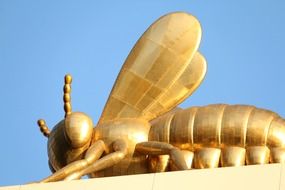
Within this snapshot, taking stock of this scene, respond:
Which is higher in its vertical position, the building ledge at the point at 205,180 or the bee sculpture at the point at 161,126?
the bee sculpture at the point at 161,126

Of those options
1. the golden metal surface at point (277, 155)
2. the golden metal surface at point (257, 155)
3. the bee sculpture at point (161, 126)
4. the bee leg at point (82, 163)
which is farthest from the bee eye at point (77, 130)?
the golden metal surface at point (277, 155)

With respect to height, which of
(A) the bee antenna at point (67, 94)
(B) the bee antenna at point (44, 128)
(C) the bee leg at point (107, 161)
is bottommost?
(C) the bee leg at point (107, 161)

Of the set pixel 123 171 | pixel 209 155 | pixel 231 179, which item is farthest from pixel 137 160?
pixel 231 179

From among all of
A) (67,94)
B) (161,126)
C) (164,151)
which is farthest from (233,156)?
(67,94)

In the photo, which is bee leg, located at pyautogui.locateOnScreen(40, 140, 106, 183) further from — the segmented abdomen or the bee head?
the segmented abdomen

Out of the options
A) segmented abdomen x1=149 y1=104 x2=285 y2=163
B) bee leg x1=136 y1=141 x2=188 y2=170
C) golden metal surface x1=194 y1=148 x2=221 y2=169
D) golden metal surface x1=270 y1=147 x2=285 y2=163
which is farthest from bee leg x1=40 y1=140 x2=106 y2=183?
golden metal surface x1=270 y1=147 x2=285 y2=163

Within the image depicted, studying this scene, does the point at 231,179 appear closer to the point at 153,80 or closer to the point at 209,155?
the point at 209,155

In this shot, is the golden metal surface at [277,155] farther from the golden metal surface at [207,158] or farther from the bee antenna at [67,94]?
the bee antenna at [67,94]

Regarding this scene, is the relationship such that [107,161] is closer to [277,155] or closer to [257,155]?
[257,155]
